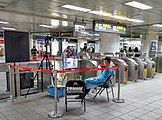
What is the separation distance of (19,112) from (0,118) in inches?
17.4

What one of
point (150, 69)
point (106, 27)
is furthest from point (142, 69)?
point (106, 27)

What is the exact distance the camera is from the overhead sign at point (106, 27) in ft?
23.4

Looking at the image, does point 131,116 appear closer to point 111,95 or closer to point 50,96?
point 111,95

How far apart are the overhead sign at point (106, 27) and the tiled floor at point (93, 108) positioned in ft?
9.33

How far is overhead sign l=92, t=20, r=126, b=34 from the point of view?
712 centimetres

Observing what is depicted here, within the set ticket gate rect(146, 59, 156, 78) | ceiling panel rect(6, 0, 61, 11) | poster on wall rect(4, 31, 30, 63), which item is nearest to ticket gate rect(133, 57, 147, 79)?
ticket gate rect(146, 59, 156, 78)

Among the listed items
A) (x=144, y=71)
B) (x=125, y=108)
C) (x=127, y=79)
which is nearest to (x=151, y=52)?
(x=144, y=71)

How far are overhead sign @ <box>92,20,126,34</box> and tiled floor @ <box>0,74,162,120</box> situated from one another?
9.33 feet

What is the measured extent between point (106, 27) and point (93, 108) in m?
3.98

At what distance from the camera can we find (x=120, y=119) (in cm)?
378

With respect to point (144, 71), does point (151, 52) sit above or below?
above

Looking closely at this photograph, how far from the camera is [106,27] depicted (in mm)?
7402

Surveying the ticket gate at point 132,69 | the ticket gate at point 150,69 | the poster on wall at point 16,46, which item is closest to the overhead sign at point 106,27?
the ticket gate at point 132,69

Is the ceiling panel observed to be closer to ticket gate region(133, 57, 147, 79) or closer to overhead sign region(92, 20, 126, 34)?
overhead sign region(92, 20, 126, 34)
